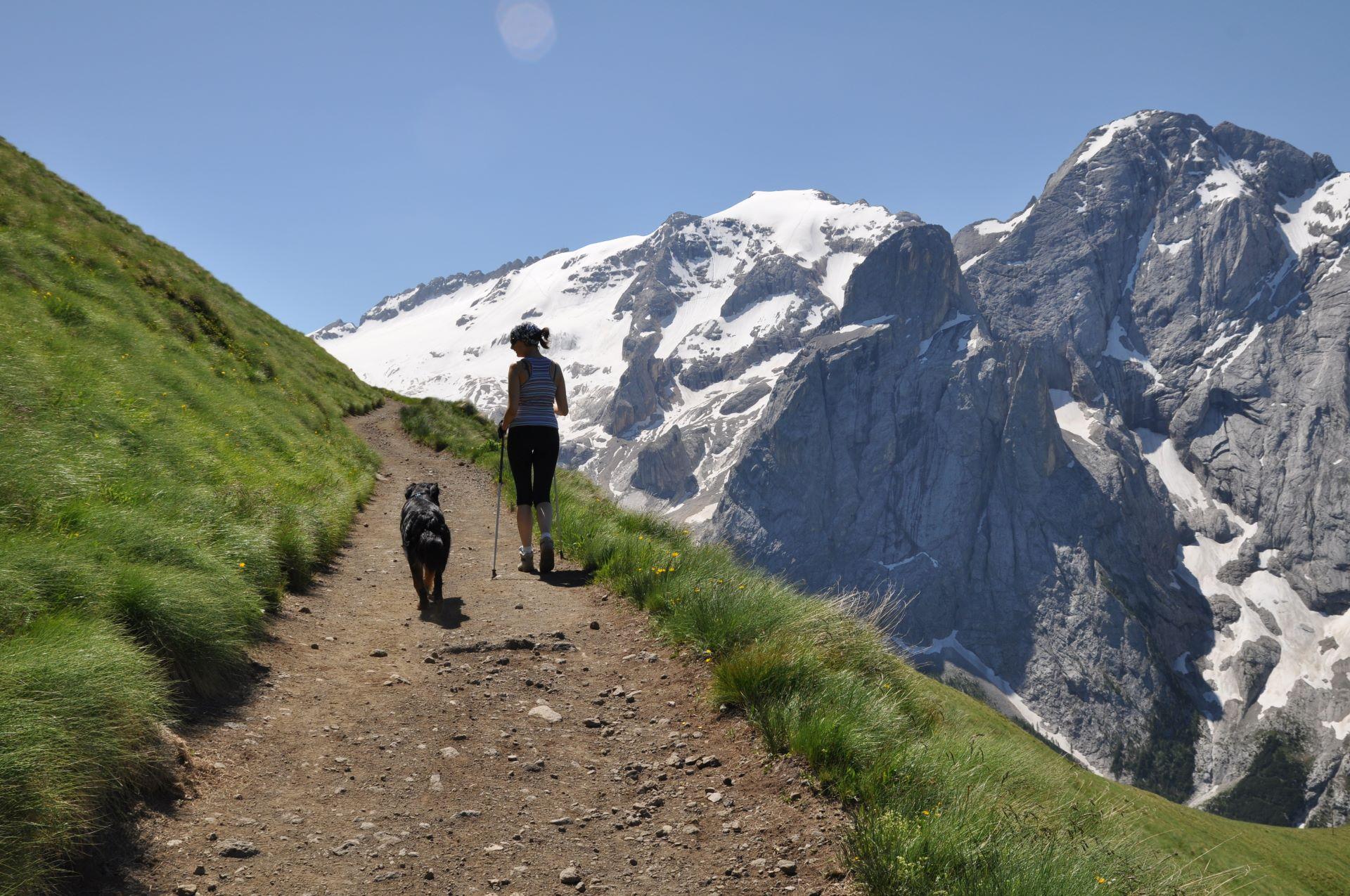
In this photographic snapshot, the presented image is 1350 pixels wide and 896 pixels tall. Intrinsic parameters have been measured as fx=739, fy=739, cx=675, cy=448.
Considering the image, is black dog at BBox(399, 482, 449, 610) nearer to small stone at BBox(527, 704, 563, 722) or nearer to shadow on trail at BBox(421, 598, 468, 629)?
shadow on trail at BBox(421, 598, 468, 629)

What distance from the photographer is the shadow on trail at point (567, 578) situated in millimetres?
10930

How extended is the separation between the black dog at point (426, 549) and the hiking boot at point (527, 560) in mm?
1578

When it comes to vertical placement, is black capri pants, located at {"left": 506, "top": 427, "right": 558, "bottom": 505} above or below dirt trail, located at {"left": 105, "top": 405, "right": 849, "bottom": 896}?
above

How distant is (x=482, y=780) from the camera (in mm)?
5496

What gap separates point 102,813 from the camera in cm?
408

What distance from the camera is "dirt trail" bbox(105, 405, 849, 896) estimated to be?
14.2 ft

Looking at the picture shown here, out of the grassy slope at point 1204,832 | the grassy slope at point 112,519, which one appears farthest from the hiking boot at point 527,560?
the grassy slope at point 1204,832

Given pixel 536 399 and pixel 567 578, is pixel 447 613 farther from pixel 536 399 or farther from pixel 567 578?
pixel 536 399

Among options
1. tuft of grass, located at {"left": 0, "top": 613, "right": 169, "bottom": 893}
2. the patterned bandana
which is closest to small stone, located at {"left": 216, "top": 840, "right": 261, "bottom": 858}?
tuft of grass, located at {"left": 0, "top": 613, "right": 169, "bottom": 893}

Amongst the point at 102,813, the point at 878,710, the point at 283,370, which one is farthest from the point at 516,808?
the point at 283,370

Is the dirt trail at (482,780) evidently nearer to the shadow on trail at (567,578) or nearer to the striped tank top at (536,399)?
the shadow on trail at (567,578)

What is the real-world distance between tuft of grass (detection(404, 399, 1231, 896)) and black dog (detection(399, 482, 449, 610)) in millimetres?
2427

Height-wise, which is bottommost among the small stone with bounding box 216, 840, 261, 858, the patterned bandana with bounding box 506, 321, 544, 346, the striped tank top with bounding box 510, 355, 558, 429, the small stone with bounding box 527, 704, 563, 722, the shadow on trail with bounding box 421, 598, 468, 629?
the small stone with bounding box 216, 840, 261, 858

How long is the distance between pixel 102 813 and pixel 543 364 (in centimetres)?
807
